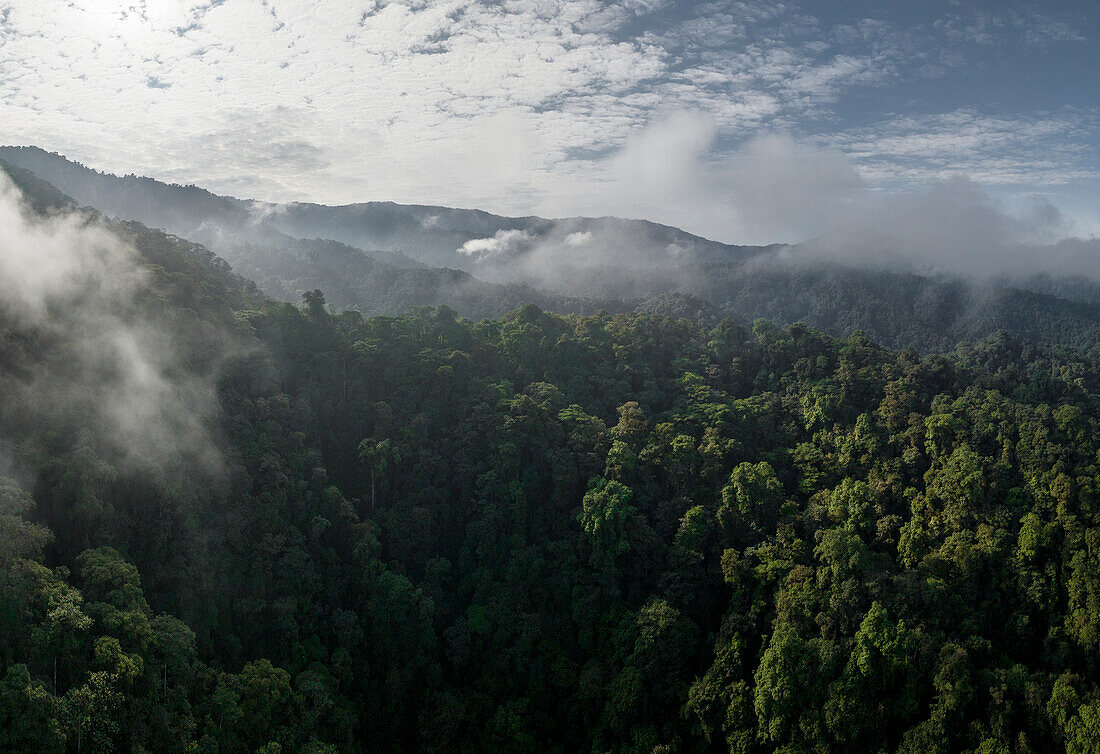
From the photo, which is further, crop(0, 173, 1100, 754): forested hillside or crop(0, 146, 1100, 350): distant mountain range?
crop(0, 146, 1100, 350): distant mountain range

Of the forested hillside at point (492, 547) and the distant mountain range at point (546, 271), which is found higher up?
the distant mountain range at point (546, 271)

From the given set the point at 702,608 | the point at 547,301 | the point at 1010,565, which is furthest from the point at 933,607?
the point at 547,301

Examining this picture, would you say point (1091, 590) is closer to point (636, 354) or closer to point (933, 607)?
point (933, 607)

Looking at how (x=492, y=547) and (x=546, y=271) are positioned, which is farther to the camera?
(x=546, y=271)

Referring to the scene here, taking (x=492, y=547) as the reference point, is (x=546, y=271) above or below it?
above

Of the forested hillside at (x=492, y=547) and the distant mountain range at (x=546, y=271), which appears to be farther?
the distant mountain range at (x=546, y=271)

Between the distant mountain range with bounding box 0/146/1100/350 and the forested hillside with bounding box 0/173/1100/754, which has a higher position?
the distant mountain range with bounding box 0/146/1100/350
